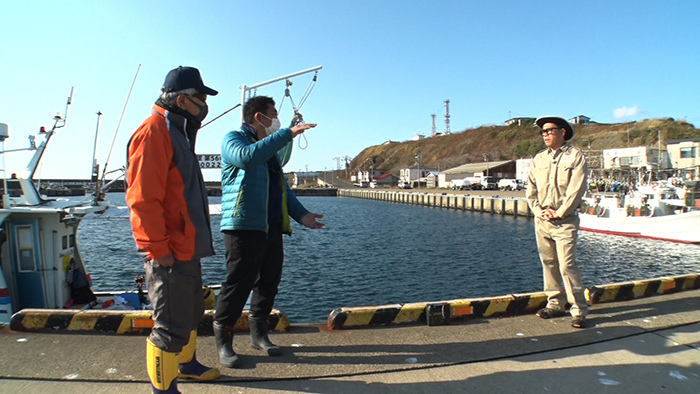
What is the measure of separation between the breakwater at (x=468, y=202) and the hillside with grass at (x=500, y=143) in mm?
26018

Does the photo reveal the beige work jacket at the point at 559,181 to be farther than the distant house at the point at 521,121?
No

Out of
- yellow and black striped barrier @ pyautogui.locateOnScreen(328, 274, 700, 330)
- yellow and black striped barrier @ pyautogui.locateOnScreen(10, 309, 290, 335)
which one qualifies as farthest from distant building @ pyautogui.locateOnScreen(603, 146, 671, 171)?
yellow and black striped barrier @ pyautogui.locateOnScreen(10, 309, 290, 335)

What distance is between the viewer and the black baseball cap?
106 inches

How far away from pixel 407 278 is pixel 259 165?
39.4ft

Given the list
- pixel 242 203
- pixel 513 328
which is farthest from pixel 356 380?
pixel 513 328

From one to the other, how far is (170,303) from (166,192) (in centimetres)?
65

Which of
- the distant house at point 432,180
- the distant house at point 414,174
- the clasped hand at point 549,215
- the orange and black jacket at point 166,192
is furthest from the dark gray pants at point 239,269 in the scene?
→ the distant house at point 414,174

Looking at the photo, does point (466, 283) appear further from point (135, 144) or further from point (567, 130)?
point (135, 144)

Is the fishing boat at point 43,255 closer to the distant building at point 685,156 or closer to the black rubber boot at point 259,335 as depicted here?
the black rubber boot at point 259,335

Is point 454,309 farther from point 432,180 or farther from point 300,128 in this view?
point 432,180

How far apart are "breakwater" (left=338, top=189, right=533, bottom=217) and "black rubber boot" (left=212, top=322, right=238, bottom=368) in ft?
102

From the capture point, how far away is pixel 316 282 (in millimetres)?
14148

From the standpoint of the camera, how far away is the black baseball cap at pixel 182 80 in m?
2.69

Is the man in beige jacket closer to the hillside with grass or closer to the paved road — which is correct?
the paved road
